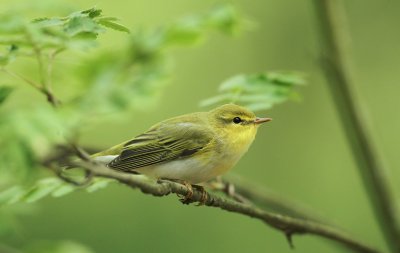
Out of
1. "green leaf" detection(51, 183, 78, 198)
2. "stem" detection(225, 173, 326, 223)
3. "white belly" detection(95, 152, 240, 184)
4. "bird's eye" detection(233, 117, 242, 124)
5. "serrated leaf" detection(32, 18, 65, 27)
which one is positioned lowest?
"stem" detection(225, 173, 326, 223)

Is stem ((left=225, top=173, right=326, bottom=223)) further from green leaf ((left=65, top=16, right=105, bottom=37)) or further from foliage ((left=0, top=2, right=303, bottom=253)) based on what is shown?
green leaf ((left=65, top=16, right=105, bottom=37))

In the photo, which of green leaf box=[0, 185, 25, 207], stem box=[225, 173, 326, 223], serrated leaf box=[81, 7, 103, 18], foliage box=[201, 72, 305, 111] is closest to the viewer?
serrated leaf box=[81, 7, 103, 18]

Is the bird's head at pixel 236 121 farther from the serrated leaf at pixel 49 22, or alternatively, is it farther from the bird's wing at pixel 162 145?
the serrated leaf at pixel 49 22

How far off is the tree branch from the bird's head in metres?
0.50

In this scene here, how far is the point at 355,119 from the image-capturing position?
440 centimetres

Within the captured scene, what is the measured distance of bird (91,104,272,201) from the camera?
2936mm

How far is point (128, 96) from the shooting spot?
273cm

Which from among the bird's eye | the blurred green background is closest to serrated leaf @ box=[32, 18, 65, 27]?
the bird's eye

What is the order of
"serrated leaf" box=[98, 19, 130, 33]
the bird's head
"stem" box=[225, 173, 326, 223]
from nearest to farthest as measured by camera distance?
"serrated leaf" box=[98, 19, 130, 33] < the bird's head < "stem" box=[225, 173, 326, 223]

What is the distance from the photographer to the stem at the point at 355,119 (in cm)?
430

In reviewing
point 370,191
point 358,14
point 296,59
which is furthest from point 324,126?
point 370,191

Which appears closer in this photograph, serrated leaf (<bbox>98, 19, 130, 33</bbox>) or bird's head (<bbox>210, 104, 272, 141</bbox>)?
serrated leaf (<bbox>98, 19, 130, 33</bbox>)

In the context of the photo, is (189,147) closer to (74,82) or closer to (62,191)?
(74,82)

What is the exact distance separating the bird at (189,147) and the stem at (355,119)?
0.98 m
